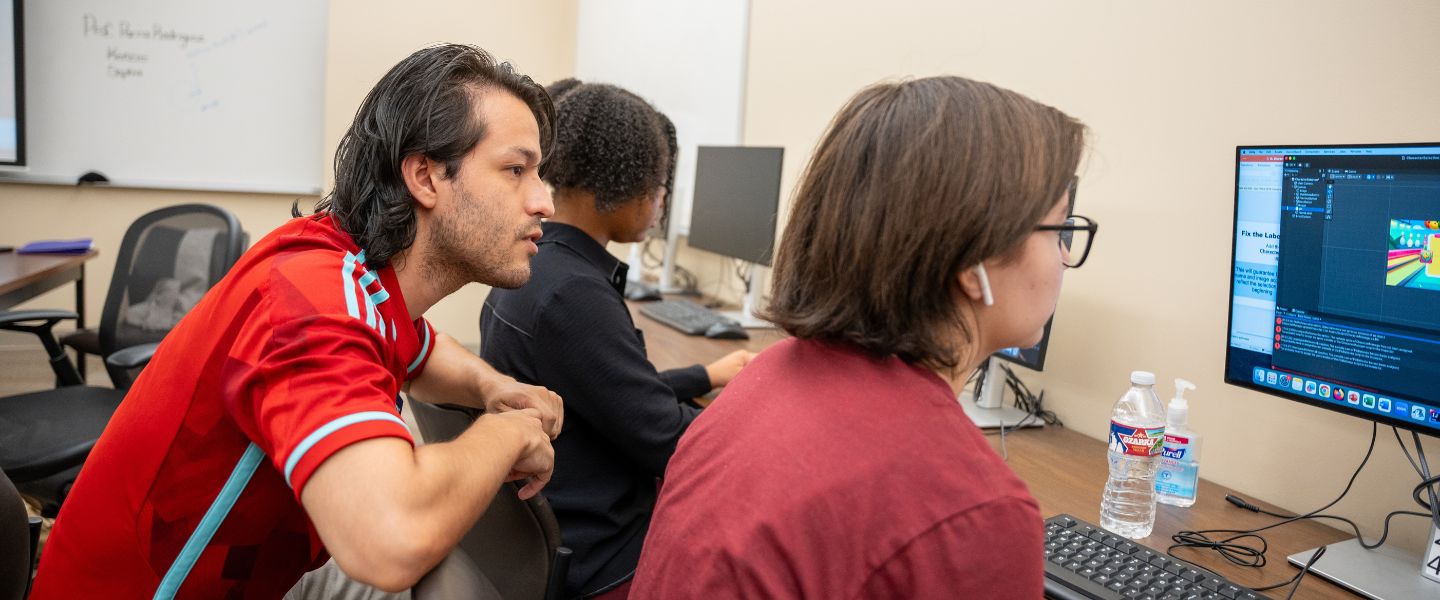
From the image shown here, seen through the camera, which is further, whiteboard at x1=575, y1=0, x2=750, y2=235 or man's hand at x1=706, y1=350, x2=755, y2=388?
whiteboard at x1=575, y1=0, x2=750, y2=235

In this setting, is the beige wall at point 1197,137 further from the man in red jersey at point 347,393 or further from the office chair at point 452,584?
the office chair at point 452,584

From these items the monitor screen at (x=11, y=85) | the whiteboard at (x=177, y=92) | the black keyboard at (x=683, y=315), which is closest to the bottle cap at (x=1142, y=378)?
the black keyboard at (x=683, y=315)

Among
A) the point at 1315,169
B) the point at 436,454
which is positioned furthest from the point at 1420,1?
the point at 436,454

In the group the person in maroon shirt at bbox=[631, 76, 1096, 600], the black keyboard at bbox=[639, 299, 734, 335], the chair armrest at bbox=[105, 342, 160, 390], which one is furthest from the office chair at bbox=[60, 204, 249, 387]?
the person in maroon shirt at bbox=[631, 76, 1096, 600]

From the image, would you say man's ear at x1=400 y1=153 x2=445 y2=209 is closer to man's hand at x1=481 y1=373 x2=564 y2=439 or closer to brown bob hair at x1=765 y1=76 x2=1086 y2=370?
man's hand at x1=481 y1=373 x2=564 y2=439

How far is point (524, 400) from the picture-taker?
1.22m

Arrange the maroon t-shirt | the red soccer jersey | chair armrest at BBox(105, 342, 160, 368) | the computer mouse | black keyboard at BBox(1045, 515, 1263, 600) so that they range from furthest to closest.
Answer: the computer mouse → chair armrest at BBox(105, 342, 160, 368) → black keyboard at BBox(1045, 515, 1263, 600) → the red soccer jersey → the maroon t-shirt

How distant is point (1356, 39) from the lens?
1.31 m

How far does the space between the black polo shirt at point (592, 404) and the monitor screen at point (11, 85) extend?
367cm

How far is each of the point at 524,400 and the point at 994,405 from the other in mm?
1055

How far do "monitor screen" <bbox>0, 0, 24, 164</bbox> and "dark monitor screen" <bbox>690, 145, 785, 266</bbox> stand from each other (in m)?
3.10

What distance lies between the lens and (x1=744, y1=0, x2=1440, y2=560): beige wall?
51.2 inches

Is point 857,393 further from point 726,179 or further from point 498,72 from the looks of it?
point 726,179

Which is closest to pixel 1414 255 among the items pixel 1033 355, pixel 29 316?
pixel 1033 355
